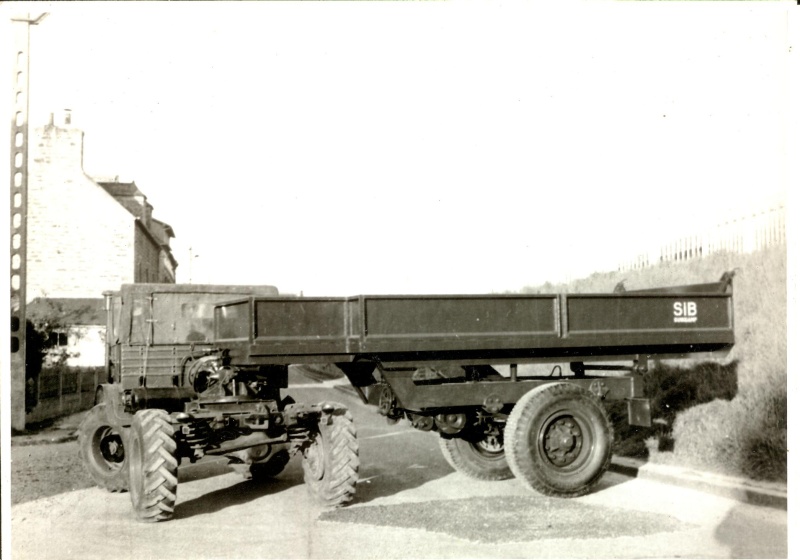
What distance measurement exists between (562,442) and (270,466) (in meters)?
3.88

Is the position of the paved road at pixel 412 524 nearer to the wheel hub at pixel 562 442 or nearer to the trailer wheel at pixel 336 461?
the trailer wheel at pixel 336 461

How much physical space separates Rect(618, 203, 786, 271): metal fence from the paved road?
6555 millimetres

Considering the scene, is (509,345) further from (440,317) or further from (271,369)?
(271,369)

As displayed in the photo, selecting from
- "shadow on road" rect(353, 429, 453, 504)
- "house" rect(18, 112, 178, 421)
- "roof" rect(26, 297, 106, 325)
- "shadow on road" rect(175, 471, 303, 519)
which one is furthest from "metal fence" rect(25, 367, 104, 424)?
"shadow on road" rect(175, 471, 303, 519)

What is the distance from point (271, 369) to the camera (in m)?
9.46

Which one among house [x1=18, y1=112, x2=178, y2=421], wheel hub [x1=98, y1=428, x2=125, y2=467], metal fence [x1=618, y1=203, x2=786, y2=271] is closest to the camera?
wheel hub [x1=98, y1=428, x2=125, y2=467]

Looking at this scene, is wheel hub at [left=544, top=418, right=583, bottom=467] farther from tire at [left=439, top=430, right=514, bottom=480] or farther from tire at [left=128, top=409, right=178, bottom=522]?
tire at [left=128, top=409, right=178, bottom=522]

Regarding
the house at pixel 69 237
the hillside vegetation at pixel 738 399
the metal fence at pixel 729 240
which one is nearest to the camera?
the hillside vegetation at pixel 738 399

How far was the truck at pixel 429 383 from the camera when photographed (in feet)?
25.2

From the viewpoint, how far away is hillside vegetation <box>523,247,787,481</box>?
9.14m

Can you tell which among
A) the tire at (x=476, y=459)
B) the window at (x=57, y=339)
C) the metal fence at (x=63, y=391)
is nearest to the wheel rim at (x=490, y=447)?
the tire at (x=476, y=459)

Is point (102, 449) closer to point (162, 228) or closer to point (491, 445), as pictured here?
point (491, 445)

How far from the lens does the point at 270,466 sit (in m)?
9.95

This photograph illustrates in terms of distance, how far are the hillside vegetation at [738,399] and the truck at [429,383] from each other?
1.38 m
